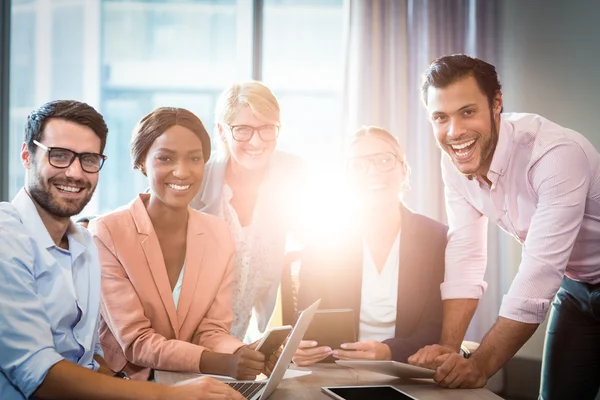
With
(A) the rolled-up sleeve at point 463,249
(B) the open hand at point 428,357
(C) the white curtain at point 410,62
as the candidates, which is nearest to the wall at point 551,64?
(C) the white curtain at point 410,62

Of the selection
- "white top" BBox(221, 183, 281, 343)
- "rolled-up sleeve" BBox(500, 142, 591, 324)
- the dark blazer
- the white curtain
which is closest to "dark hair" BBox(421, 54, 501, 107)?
"rolled-up sleeve" BBox(500, 142, 591, 324)

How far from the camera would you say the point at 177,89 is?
4988 mm

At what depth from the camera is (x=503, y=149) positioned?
7.15 ft

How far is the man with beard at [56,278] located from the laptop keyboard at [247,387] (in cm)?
12

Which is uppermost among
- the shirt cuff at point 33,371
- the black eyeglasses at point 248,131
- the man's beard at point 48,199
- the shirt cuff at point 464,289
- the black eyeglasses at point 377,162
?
the black eyeglasses at point 248,131

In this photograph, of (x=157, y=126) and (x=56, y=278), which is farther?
(x=157, y=126)

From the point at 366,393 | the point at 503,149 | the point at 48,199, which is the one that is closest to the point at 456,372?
the point at 366,393

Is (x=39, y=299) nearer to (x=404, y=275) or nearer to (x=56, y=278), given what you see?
(x=56, y=278)

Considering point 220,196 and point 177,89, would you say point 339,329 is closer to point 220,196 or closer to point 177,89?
point 220,196

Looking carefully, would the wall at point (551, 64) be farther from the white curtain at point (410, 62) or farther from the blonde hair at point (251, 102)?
the blonde hair at point (251, 102)

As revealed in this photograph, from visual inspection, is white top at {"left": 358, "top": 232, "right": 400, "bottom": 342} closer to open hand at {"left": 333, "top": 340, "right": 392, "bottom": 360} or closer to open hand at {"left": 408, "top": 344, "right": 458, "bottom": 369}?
open hand at {"left": 333, "top": 340, "right": 392, "bottom": 360}

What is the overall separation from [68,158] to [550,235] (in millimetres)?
1430

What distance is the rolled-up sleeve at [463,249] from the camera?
8.17 feet

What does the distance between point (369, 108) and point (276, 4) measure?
1116 mm
